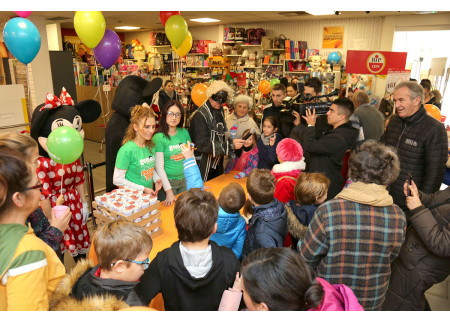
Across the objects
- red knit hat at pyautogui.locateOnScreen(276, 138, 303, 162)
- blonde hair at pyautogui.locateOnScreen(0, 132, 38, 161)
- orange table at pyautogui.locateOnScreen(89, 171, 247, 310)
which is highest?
blonde hair at pyautogui.locateOnScreen(0, 132, 38, 161)

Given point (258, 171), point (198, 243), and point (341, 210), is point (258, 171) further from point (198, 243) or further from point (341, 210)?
point (198, 243)

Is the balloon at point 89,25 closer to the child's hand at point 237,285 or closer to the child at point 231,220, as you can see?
the child at point 231,220

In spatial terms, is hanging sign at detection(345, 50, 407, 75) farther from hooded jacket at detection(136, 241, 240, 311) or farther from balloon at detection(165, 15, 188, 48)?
hooded jacket at detection(136, 241, 240, 311)

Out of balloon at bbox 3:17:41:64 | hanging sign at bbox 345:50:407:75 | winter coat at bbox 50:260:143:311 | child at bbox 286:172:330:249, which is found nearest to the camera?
winter coat at bbox 50:260:143:311

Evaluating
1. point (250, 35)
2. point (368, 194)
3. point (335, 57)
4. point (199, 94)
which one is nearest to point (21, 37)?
point (199, 94)

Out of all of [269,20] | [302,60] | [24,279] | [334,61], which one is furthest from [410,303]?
[269,20]

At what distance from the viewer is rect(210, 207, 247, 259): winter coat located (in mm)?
1713

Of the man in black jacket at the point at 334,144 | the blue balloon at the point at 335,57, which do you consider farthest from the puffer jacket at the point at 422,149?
the blue balloon at the point at 335,57

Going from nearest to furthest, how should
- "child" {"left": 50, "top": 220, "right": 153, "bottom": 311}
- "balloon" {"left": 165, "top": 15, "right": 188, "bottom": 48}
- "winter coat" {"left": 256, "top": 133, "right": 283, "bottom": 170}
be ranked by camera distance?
1. "child" {"left": 50, "top": 220, "right": 153, "bottom": 311}
2. "winter coat" {"left": 256, "top": 133, "right": 283, "bottom": 170}
3. "balloon" {"left": 165, "top": 15, "right": 188, "bottom": 48}

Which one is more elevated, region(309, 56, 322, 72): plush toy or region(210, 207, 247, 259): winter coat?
region(309, 56, 322, 72): plush toy

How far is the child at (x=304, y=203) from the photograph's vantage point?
187 centimetres

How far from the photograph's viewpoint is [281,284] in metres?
0.92

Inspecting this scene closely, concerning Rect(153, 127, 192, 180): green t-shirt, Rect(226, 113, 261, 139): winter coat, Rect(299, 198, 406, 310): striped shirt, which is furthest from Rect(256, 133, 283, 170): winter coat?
Rect(299, 198, 406, 310): striped shirt

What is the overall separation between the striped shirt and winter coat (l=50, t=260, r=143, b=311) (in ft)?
2.72
